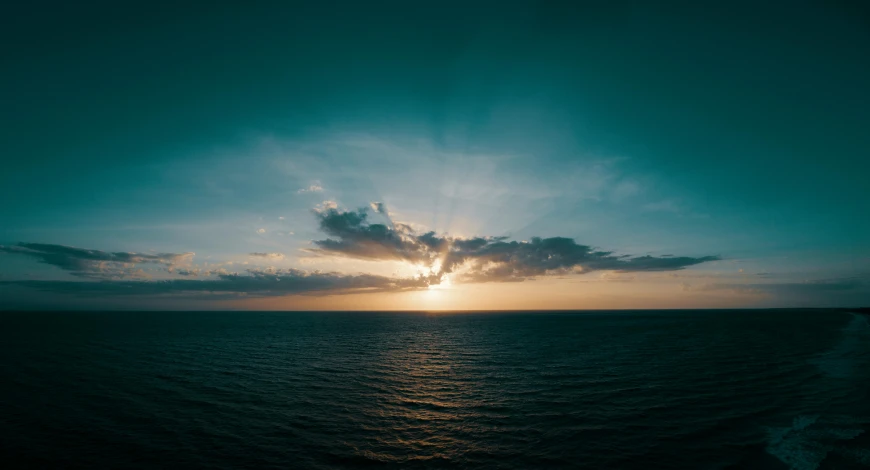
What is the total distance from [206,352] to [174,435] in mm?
47460

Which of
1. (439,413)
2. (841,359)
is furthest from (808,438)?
(841,359)

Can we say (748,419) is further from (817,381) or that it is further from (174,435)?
(174,435)

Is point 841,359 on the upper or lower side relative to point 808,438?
lower

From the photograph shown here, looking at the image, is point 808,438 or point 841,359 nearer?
point 808,438

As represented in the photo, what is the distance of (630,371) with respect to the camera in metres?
46.0

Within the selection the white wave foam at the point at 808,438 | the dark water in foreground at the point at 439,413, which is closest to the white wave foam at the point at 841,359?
the dark water in foreground at the point at 439,413

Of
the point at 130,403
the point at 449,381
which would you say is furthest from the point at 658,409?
the point at 130,403

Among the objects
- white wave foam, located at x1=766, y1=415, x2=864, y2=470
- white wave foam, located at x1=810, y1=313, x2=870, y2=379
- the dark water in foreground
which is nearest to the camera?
white wave foam, located at x1=766, y1=415, x2=864, y2=470

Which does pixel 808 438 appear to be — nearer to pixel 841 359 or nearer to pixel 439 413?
pixel 439 413

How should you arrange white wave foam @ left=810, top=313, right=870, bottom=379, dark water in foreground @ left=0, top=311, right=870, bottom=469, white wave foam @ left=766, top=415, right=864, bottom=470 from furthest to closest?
white wave foam @ left=810, top=313, right=870, bottom=379 → dark water in foreground @ left=0, top=311, right=870, bottom=469 → white wave foam @ left=766, top=415, right=864, bottom=470

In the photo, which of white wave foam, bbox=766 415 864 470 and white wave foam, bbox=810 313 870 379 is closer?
white wave foam, bbox=766 415 864 470

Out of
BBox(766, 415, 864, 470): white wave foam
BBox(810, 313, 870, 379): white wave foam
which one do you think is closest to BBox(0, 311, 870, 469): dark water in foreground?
BBox(766, 415, 864, 470): white wave foam

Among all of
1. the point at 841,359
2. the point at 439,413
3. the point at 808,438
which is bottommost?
the point at 439,413

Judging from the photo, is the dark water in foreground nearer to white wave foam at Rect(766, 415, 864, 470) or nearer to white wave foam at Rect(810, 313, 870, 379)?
white wave foam at Rect(766, 415, 864, 470)
